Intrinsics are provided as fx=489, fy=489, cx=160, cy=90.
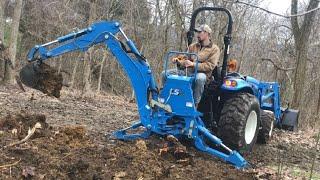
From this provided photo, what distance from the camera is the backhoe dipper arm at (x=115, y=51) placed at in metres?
7.61

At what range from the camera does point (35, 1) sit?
82.9 ft

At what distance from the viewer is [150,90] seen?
307 inches

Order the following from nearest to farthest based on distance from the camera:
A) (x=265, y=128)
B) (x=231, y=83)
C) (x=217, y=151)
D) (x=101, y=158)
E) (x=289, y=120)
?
(x=101, y=158) → (x=217, y=151) → (x=231, y=83) → (x=265, y=128) → (x=289, y=120)

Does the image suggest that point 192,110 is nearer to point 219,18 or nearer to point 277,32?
point 219,18

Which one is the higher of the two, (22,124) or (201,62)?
(201,62)

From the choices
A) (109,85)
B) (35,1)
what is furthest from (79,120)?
(109,85)

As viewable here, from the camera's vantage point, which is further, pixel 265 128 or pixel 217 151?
pixel 265 128

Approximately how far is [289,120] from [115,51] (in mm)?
5554

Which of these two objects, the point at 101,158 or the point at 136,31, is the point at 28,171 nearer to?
the point at 101,158

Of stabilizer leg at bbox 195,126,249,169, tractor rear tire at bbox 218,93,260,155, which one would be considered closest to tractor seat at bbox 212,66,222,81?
tractor rear tire at bbox 218,93,260,155

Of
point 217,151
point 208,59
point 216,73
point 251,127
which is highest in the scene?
point 208,59

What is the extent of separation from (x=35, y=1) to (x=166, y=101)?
1943cm

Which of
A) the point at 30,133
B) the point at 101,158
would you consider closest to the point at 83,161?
the point at 101,158

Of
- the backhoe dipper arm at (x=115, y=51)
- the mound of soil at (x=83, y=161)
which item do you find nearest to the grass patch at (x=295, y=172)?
the mound of soil at (x=83, y=161)
